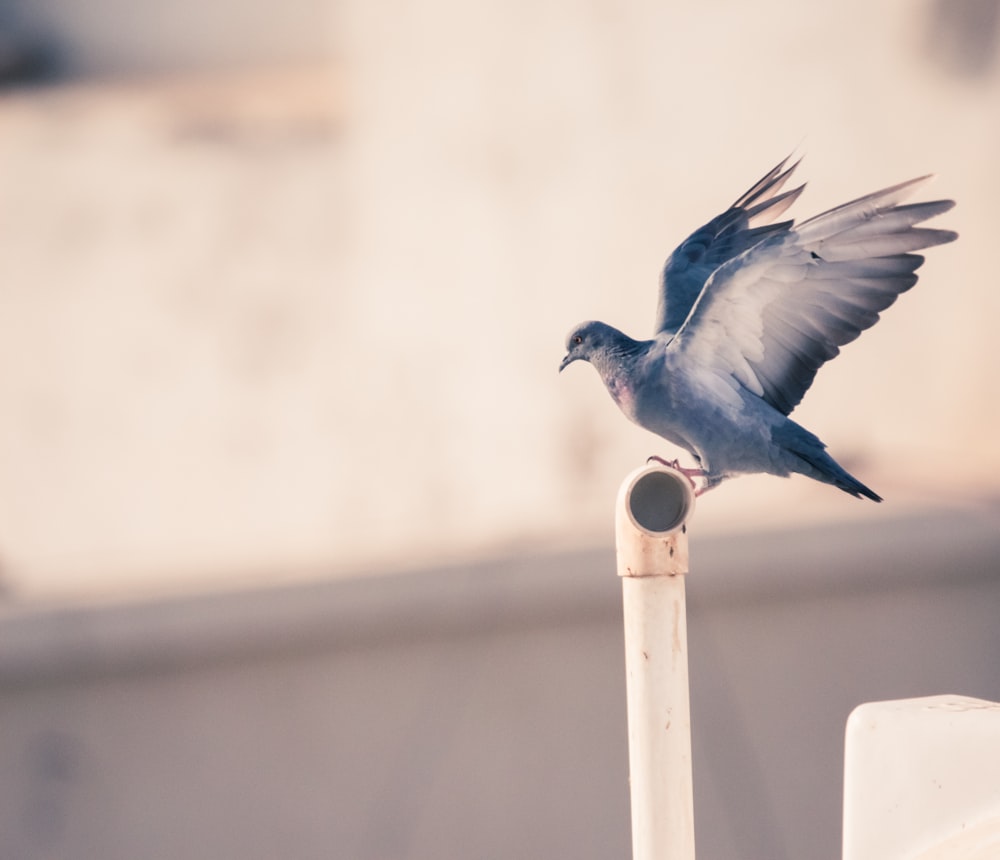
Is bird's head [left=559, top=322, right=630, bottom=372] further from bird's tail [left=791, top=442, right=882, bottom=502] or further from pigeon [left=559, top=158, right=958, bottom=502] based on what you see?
bird's tail [left=791, top=442, right=882, bottom=502]

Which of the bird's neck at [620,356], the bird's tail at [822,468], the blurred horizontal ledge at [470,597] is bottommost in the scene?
the blurred horizontal ledge at [470,597]

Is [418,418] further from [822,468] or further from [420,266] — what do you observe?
[822,468]

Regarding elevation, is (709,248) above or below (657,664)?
above

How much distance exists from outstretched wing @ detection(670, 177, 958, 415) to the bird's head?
38 mm

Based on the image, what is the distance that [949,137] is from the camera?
1185mm

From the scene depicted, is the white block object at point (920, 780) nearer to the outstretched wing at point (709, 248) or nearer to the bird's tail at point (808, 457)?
the bird's tail at point (808, 457)

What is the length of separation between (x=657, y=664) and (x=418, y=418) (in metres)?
0.74

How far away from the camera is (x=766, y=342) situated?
61 cm

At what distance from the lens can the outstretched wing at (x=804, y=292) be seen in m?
0.55

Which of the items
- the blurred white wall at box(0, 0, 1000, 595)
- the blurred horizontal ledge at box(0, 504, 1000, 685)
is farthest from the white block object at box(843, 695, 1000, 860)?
the blurred white wall at box(0, 0, 1000, 595)

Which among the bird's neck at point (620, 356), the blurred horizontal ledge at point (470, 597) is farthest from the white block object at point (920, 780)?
the blurred horizontal ledge at point (470, 597)

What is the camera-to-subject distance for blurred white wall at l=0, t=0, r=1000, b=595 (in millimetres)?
1190

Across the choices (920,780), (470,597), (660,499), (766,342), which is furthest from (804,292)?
(470,597)

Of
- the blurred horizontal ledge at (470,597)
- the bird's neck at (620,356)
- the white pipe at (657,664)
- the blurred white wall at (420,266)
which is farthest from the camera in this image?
the blurred white wall at (420,266)
